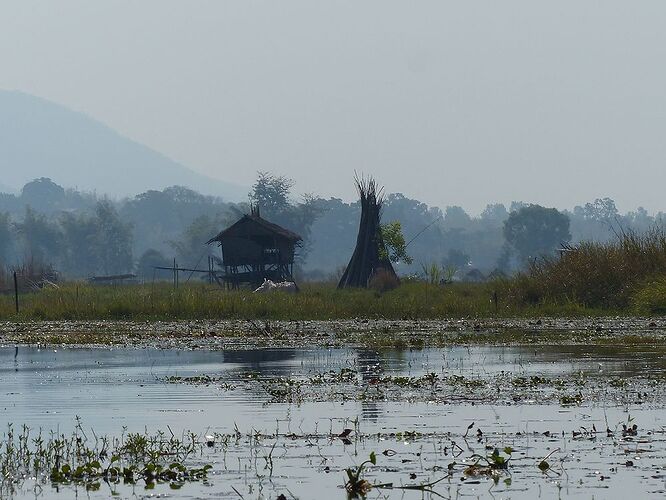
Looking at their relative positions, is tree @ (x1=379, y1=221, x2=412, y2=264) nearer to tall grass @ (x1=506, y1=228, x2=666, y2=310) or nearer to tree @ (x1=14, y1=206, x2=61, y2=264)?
tall grass @ (x1=506, y1=228, x2=666, y2=310)

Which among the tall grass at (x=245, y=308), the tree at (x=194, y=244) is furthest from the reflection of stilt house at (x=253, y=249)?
the tree at (x=194, y=244)

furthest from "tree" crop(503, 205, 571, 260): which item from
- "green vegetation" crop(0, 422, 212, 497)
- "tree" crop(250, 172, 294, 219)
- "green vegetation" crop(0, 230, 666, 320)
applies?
"green vegetation" crop(0, 422, 212, 497)

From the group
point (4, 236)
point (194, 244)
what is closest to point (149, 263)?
point (194, 244)

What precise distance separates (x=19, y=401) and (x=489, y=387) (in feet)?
19.3

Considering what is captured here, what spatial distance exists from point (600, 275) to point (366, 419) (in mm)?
25139

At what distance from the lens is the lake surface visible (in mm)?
11258

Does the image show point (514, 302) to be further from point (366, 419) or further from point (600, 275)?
point (366, 419)

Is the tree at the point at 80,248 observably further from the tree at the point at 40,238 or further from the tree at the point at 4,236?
the tree at the point at 4,236

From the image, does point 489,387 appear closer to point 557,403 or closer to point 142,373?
point 557,403

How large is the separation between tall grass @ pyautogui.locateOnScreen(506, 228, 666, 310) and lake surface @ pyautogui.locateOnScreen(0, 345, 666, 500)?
46.2 feet

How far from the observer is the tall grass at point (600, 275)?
127 ft

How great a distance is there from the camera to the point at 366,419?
15023 millimetres

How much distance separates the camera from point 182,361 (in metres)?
Result: 24.0

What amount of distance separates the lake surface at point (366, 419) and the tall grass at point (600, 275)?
1408cm
